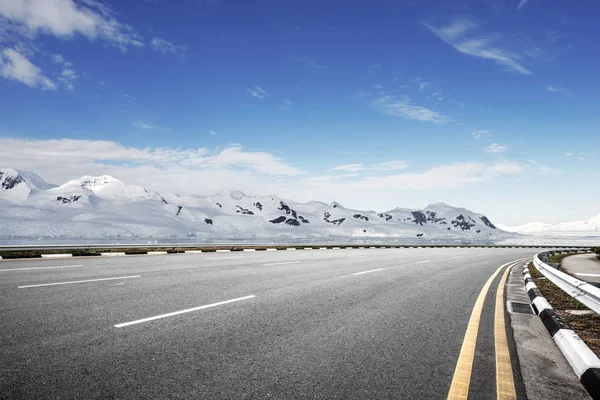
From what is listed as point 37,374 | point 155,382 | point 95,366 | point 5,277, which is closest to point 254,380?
point 155,382

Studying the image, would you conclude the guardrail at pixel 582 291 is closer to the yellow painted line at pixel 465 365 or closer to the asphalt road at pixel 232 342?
the asphalt road at pixel 232 342

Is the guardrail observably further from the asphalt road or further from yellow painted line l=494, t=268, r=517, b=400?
the asphalt road

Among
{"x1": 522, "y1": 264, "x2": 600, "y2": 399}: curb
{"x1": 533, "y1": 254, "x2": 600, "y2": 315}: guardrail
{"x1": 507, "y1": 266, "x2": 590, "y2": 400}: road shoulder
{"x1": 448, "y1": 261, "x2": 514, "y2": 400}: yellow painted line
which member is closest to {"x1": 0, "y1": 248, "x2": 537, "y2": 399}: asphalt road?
{"x1": 448, "y1": 261, "x2": 514, "y2": 400}: yellow painted line

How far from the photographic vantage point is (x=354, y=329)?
17.3 feet

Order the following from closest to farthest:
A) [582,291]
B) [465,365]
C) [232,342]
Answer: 1. [465,365]
2. [232,342]
3. [582,291]

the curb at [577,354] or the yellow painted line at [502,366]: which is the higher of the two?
the curb at [577,354]

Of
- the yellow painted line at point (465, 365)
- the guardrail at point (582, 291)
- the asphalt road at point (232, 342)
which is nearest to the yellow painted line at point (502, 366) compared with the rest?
the asphalt road at point (232, 342)

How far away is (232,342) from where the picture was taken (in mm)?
4512

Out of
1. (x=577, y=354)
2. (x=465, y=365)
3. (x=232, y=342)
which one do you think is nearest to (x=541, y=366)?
(x=577, y=354)

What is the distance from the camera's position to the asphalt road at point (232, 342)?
326 cm

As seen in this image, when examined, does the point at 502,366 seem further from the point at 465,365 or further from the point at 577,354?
the point at 577,354

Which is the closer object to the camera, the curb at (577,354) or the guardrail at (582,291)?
the curb at (577,354)

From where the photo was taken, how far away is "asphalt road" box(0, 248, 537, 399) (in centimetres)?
326

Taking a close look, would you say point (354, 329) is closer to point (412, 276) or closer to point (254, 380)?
point (254, 380)
